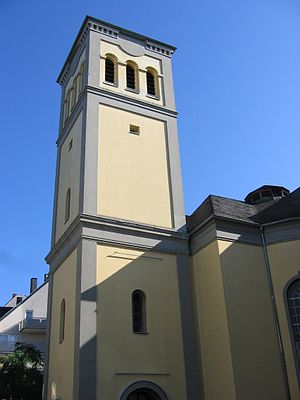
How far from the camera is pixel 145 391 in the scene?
53.8 ft

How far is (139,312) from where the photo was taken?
1788 centimetres

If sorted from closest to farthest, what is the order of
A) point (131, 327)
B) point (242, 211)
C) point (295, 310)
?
point (131, 327) < point (295, 310) < point (242, 211)

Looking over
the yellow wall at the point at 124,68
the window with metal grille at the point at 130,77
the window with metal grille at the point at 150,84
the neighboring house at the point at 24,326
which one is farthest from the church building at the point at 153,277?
the neighboring house at the point at 24,326

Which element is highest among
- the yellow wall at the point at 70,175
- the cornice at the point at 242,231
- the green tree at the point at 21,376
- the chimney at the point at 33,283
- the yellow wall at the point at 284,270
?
the chimney at the point at 33,283

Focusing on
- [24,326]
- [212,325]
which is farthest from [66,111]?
[24,326]

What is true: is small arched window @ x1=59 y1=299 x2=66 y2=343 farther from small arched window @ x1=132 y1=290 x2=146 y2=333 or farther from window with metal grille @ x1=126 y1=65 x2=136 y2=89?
window with metal grille @ x1=126 y1=65 x2=136 y2=89

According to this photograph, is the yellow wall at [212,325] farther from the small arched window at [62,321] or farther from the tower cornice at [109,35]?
the tower cornice at [109,35]

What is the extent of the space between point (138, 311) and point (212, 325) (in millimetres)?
2742

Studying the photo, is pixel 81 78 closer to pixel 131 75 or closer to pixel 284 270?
pixel 131 75

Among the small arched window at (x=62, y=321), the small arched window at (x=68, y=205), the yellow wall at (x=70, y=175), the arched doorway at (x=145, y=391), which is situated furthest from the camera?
the small arched window at (x=68, y=205)

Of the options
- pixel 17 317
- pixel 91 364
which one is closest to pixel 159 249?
→ pixel 91 364

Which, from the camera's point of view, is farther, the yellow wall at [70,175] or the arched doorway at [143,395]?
the yellow wall at [70,175]

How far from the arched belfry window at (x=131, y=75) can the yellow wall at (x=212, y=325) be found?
9.57 m

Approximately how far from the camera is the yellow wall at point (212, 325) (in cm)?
1642
